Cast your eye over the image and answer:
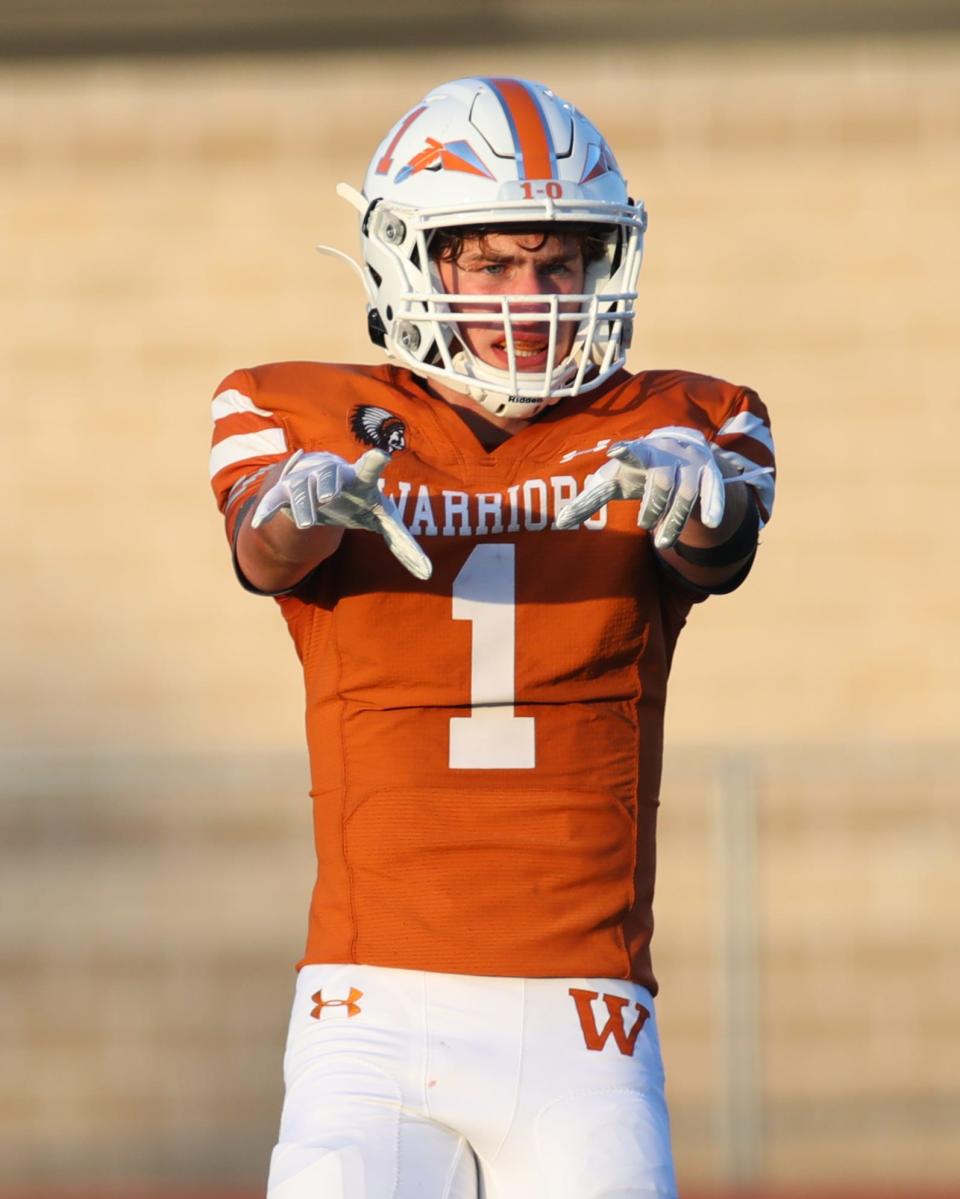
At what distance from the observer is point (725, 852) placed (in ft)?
21.1

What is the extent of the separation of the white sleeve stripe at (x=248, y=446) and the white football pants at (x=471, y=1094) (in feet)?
2.29

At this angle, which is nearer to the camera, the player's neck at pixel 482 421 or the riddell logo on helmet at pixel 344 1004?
the riddell logo on helmet at pixel 344 1004

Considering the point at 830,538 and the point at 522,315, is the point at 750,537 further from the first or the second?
the point at 830,538

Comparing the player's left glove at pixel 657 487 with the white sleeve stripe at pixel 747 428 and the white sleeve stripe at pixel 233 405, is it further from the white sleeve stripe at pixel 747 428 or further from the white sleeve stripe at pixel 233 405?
the white sleeve stripe at pixel 233 405

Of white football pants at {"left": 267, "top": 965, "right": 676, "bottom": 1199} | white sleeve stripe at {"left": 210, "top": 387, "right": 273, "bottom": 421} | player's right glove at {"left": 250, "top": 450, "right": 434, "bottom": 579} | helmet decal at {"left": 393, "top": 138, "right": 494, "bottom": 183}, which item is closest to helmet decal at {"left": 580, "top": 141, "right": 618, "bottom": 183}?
helmet decal at {"left": 393, "top": 138, "right": 494, "bottom": 183}

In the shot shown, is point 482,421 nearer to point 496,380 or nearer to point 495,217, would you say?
point 496,380

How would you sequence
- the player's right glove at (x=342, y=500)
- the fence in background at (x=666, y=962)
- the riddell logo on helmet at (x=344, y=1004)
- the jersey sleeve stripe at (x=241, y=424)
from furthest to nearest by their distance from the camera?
1. the fence in background at (x=666, y=962)
2. the jersey sleeve stripe at (x=241, y=424)
3. the riddell logo on helmet at (x=344, y=1004)
4. the player's right glove at (x=342, y=500)

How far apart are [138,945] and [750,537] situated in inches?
177

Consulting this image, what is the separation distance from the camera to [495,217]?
2.73m

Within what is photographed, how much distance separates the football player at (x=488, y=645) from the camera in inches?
94.8

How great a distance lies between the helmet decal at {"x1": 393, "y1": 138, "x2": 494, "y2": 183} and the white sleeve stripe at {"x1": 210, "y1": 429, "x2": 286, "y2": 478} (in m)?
0.43

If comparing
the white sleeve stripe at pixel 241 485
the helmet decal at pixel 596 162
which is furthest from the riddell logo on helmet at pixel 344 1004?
the helmet decal at pixel 596 162

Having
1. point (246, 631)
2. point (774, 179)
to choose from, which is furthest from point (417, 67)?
point (246, 631)

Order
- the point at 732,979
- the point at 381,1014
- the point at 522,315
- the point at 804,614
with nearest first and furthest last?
the point at 381,1014 < the point at 522,315 < the point at 732,979 < the point at 804,614
